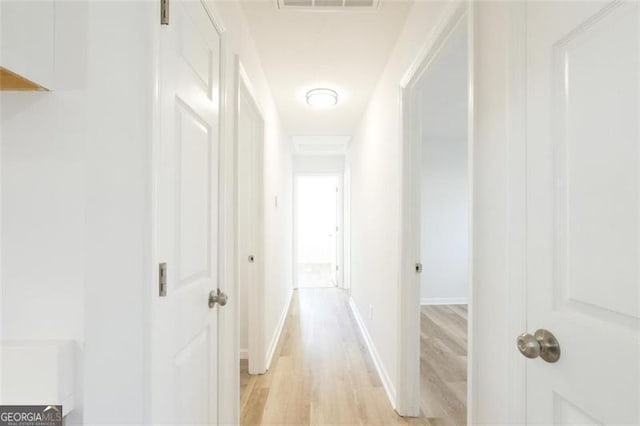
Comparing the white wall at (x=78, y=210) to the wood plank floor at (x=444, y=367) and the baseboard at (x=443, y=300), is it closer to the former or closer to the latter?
the wood plank floor at (x=444, y=367)

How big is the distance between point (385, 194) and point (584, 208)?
1.76 metres

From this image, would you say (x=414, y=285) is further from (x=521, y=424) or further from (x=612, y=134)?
(x=612, y=134)

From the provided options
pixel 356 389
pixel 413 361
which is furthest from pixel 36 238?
pixel 356 389

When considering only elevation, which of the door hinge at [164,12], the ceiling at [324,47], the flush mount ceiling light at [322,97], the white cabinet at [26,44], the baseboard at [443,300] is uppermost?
the ceiling at [324,47]

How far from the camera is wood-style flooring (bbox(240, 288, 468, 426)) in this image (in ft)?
6.45

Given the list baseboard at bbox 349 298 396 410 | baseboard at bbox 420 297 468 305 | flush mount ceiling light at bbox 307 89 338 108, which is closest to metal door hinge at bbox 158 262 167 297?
baseboard at bbox 349 298 396 410

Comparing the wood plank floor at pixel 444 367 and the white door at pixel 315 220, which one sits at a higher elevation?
the white door at pixel 315 220

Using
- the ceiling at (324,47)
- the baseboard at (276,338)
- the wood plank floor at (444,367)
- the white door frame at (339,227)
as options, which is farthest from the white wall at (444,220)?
the baseboard at (276,338)

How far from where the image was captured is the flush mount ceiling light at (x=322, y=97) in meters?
2.83

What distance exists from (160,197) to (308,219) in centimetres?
771

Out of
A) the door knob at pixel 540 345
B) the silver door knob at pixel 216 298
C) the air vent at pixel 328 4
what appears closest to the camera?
the door knob at pixel 540 345

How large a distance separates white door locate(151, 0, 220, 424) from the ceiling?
68 cm

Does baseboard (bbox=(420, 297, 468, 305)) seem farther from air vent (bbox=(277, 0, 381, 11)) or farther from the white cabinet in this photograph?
the white cabinet

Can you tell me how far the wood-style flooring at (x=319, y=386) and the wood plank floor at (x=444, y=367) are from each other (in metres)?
0.10
